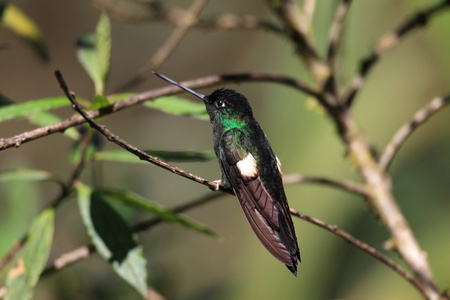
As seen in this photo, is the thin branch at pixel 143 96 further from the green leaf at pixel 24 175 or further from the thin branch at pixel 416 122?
the green leaf at pixel 24 175

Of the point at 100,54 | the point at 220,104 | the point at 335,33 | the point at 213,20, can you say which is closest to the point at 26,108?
the point at 100,54

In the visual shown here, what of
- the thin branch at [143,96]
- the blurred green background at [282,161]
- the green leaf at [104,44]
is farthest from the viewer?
the blurred green background at [282,161]

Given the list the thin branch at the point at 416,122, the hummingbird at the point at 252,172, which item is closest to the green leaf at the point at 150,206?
the hummingbird at the point at 252,172

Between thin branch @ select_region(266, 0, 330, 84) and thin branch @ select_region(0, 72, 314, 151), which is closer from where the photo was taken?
thin branch @ select_region(0, 72, 314, 151)

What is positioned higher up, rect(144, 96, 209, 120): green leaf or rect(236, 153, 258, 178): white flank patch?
rect(144, 96, 209, 120): green leaf

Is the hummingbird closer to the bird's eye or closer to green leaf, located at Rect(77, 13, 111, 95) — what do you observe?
the bird's eye

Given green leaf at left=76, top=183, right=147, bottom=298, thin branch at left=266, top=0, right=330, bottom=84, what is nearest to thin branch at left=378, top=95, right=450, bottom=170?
thin branch at left=266, top=0, right=330, bottom=84

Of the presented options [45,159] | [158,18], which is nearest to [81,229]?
[158,18]
